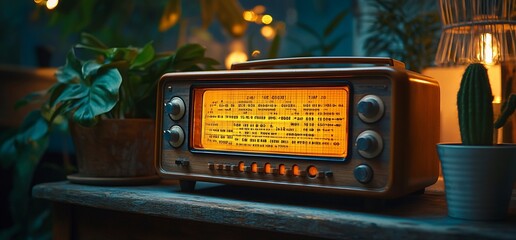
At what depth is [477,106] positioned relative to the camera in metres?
0.79

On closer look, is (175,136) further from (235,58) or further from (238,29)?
(235,58)

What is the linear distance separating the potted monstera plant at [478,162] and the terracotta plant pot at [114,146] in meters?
0.66

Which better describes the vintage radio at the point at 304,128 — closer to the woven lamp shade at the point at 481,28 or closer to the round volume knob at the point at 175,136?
the round volume knob at the point at 175,136

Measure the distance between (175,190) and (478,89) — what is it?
598 mm

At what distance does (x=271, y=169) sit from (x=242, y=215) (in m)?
0.10

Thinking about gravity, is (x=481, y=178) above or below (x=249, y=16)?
below

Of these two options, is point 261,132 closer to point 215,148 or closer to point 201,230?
point 215,148

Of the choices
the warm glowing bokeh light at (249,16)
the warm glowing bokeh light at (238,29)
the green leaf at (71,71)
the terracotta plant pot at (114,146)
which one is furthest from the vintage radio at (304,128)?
the warm glowing bokeh light at (249,16)

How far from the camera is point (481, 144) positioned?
797 mm

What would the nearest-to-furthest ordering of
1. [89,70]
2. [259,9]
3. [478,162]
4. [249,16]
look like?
[478,162]
[89,70]
[249,16]
[259,9]

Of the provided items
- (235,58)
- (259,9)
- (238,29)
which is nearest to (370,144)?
(238,29)

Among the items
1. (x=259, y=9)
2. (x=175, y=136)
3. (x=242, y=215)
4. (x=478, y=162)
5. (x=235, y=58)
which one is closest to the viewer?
(x=478, y=162)

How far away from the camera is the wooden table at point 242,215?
77cm

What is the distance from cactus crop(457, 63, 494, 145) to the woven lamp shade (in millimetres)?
337
